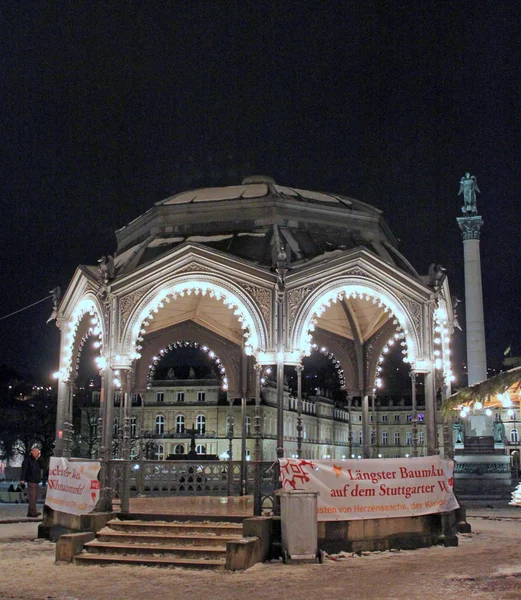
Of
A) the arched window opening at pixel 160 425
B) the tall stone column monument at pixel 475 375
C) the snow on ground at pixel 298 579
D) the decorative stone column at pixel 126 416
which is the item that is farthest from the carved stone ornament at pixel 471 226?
the arched window opening at pixel 160 425

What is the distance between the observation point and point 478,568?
12.3 metres

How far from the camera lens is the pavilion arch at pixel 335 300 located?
16.0 meters

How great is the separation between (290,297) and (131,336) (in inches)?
135

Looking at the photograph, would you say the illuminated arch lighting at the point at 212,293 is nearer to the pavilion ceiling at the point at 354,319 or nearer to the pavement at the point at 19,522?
the pavement at the point at 19,522

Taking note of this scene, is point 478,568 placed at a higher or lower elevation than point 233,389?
lower

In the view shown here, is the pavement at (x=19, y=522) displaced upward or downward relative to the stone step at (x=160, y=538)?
downward

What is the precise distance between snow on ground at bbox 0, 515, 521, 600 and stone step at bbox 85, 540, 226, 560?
65cm

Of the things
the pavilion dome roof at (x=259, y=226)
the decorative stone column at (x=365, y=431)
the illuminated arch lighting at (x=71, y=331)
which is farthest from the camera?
the decorative stone column at (x=365, y=431)

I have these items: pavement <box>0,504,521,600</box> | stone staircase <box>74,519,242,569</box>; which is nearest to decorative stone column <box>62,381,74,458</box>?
pavement <box>0,504,521,600</box>

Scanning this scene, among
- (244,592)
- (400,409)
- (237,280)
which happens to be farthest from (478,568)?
(400,409)

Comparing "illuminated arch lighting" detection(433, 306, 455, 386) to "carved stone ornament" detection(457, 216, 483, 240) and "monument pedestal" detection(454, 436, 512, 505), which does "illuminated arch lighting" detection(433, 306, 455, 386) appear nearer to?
"monument pedestal" detection(454, 436, 512, 505)

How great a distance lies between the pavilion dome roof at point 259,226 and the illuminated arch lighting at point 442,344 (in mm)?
1185

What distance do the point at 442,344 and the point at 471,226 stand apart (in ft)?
103

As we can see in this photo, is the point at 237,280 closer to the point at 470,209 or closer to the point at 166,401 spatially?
the point at 470,209
